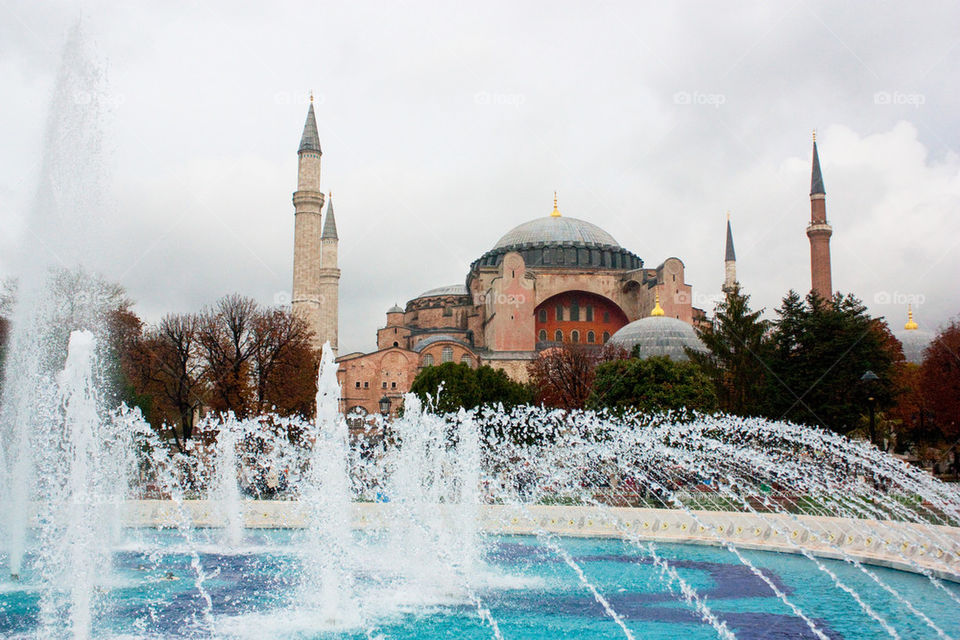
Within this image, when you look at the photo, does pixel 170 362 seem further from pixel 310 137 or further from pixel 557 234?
pixel 557 234

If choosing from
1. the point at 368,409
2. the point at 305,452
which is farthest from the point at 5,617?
the point at 368,409

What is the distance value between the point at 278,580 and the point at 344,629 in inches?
87.6

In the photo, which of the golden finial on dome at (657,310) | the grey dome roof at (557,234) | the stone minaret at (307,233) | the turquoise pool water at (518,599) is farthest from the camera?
the grey dome roof at (557,234)

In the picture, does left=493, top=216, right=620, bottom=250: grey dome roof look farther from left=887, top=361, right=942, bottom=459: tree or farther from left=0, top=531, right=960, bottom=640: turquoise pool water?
left=0, top=531, right=960, bottom=640: turquoise pool water

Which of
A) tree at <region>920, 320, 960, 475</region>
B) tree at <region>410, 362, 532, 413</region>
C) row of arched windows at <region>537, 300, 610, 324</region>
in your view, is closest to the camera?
tree at <region>920, 320, 960, 475</region>

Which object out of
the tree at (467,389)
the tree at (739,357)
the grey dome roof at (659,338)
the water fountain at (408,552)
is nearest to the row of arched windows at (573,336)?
the grey dome roof at (659,338)

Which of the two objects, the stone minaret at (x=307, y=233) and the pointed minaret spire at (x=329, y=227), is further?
the pointed minaret spire at (x=329, y=227)

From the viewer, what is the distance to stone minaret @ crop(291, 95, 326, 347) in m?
A: 34.3

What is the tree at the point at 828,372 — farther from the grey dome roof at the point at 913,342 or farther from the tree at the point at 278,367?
the grey dome roof at the point at 913,342

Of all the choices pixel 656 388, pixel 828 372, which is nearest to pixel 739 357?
pixel 828 372

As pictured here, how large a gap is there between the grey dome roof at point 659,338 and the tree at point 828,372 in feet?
31.3

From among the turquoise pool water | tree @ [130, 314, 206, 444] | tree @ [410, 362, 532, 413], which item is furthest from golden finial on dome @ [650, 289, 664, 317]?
the turquoise pool water

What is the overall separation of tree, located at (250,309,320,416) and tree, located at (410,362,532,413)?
3920 mm

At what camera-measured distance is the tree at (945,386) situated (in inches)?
788
